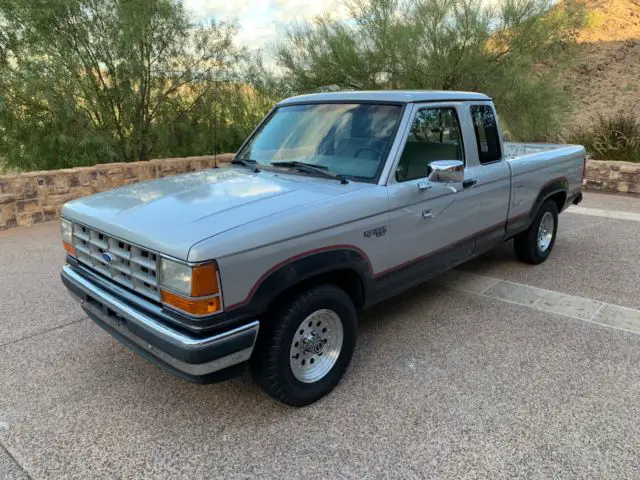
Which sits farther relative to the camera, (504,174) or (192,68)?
(192,68)

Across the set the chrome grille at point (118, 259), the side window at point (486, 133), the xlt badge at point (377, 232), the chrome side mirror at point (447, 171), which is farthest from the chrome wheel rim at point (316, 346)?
the side window at point (486, 133)

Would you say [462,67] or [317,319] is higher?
[462,67]

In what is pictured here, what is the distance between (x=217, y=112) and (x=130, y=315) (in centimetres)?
770

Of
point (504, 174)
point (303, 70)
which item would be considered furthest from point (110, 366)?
point (303, 70)

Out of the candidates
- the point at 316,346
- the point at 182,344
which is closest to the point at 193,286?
the point at 182,344

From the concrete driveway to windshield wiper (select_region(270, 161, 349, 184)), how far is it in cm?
132

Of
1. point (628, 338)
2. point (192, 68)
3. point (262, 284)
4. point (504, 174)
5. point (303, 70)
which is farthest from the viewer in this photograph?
point (303, 70)

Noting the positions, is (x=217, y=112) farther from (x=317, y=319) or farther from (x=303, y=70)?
(x=317, y=319)

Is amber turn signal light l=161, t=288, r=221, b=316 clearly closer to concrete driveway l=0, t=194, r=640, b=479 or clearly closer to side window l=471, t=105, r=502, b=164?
concrete driveway l=0, t=194, r=640, b=479

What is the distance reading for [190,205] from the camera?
308cm

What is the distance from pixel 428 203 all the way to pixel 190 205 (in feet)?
5.68

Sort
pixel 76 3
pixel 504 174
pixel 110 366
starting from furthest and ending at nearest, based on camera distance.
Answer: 1. pixel 76 3
2. pixel 504 174
3. pixel 110 366

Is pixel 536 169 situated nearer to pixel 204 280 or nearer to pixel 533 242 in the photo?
pixel 533 242

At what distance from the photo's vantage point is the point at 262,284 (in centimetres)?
274
